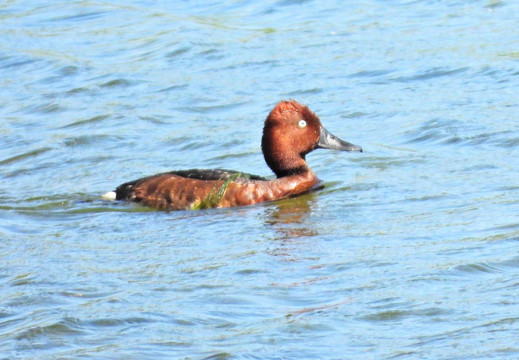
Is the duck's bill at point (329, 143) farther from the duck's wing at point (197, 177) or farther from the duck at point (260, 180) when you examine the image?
the duck's wing at point (197, 177)

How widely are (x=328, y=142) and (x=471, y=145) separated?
149 centimetres

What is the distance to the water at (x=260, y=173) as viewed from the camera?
6449 mm

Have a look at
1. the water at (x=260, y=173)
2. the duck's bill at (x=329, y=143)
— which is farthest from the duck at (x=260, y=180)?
the water at (x=260, y=173)

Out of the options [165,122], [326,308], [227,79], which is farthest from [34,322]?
[227,79]

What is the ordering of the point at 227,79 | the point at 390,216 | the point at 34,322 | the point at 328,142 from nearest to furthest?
the point at 34,322 < the point at 390,216 < the point at 328,142 < the point at 227,79

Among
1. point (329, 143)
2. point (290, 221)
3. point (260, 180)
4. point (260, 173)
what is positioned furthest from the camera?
point (260, 173)

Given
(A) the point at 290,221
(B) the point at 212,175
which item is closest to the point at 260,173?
(B) the point at 212,175

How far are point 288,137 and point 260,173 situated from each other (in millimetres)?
1156

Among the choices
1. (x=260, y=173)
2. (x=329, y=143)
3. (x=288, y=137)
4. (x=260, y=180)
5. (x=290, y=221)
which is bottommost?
(x=260, y=173)

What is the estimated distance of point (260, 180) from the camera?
34.5 ft

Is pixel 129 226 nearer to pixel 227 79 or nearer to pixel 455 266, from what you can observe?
pixel 455 266

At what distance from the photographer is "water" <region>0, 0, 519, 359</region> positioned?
21.2ft

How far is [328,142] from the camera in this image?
11070mm

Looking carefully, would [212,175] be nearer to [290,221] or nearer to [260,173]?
[290,221]
